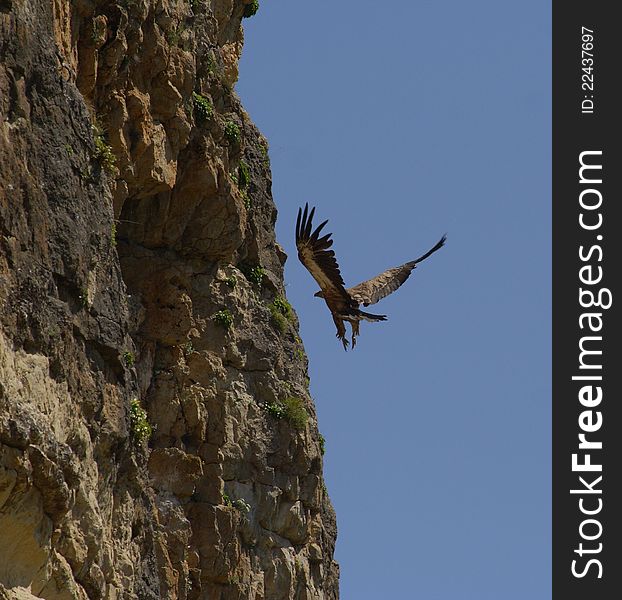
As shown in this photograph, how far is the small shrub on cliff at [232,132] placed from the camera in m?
30.0

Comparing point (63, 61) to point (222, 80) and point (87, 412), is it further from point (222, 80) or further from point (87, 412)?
point (222, 80)

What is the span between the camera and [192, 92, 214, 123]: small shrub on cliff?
28984mm

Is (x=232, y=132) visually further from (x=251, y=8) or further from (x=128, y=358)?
(x=128, y=358)

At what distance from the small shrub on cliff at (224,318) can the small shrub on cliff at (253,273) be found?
1282 mm

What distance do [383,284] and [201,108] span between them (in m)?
5.20

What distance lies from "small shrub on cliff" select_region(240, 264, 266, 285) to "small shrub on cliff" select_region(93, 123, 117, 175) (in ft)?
23.3

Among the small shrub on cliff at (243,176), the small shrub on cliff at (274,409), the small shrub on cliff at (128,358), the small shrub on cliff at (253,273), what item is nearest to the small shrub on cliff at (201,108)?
the small shrub on cliff at (243,176)

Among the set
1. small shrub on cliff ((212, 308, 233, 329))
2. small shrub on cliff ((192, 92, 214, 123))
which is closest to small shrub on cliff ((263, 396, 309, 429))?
small shrub on cliff ((212, 308, 233, 329))

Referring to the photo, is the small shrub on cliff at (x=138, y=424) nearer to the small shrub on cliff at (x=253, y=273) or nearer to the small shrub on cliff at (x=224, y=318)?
the small shrub on cliff at (x=224, y=318)

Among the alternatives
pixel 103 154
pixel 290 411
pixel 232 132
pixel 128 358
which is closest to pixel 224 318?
pixel 290 411

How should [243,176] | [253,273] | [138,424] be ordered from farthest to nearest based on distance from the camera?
[253,273] < [243,176] < [138,424]

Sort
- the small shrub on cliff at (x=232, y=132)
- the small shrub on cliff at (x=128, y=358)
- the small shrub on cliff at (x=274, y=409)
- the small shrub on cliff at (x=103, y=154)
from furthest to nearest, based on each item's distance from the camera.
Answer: the small shrub on cliff at (x=274, y=409)
the small shrub on cliff at (x=232, y=132)
the small shrub on cliff at (x=128, y=358)
the small shrub on cliff at (x=103, y=154)

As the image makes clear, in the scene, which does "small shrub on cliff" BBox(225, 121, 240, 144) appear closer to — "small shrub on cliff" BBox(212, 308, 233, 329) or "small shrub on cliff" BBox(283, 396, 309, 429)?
"small shrub on cliff" BBox(212, 308, 233, 329)

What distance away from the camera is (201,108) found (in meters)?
29.1
